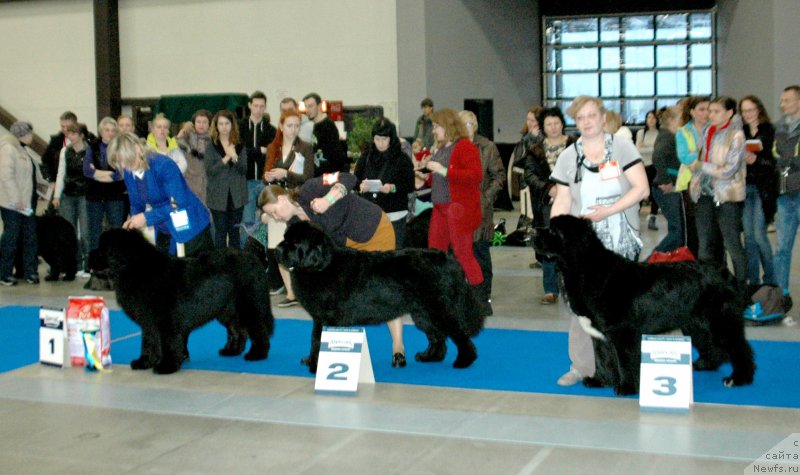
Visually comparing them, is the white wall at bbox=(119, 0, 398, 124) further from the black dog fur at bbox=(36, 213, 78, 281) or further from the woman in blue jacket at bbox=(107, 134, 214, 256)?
the woman in blue jacket at bbox=(107, 134, 214, 256)

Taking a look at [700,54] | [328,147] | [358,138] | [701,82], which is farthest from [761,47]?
[328,147]

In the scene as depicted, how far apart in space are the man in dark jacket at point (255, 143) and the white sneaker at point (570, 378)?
479cm

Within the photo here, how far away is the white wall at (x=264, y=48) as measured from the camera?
55.1ft

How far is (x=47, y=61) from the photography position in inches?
770

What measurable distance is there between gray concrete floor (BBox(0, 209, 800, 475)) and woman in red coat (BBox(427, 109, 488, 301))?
1731 millimetres

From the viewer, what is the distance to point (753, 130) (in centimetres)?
758

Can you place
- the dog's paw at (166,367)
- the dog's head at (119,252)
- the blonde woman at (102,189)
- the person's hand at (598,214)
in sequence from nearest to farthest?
the person's hand at (598,214), the dog's head at (119,252), the dog's paw at (166,367), the blonde woman at (102,189)

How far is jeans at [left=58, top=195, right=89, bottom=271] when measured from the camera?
10.0m

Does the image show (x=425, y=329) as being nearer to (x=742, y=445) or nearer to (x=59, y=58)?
(x=742, y=445)

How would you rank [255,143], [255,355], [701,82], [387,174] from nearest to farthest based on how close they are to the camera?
[255,355] < [387,174] < [255,143] < [701,82]

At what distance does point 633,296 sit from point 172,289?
2.69m

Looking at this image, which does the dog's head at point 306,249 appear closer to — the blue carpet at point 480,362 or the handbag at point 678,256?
the blue carpet at point 480,362

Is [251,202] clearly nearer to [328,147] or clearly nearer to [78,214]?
[328,147]

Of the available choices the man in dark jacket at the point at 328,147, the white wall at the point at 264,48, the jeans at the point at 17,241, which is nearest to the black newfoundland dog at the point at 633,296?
the man in dark jacket at the point at 328,147
